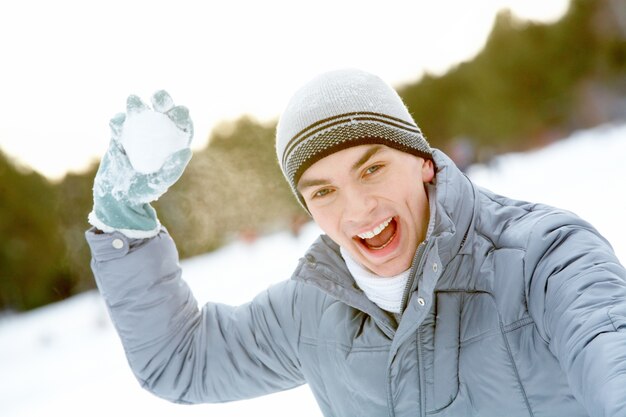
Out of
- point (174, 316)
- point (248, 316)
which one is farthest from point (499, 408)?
point (174, 316)

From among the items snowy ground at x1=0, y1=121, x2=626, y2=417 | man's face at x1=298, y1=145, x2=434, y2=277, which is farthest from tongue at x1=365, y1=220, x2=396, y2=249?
snowy ground at x1=0, y1=121, x2=626, y2=417

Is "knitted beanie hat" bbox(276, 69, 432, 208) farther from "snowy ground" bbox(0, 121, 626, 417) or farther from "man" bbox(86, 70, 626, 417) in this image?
"snowy ground" bbox(0, 121, 626, 417)

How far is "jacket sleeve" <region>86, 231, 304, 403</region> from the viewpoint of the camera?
1944 mm

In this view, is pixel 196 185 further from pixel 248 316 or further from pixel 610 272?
pixel 610 272

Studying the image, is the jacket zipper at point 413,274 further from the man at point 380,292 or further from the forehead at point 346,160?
the forehead at point 346,160

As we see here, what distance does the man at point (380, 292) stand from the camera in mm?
1334

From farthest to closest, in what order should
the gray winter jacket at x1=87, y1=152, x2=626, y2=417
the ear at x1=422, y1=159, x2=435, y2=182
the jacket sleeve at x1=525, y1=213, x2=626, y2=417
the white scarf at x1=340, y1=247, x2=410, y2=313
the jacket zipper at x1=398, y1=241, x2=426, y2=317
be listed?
the ear at x1=422, y1=159, x2=435, y2=182
the white scarf at x1=340, y1=247, x2=410, y2=313
the jacket zipper at x1=398, y1=241, x2=426, y2=317
the gray winter jacket at x1=87, y1=152, x2=626, y2=417
the jacket sleeve at x1=525, y1=213, x2=626, y2=417

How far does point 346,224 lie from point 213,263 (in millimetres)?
11684

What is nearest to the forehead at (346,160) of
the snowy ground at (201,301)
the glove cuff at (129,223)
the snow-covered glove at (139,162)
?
the snow-covered glove at (139,162)

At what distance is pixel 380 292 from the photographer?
65.5 inches

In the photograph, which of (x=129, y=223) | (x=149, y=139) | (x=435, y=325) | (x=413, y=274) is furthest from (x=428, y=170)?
(x=129, y=223)

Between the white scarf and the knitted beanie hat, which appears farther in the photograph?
the knitted beanie hat

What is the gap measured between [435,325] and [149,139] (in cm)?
110

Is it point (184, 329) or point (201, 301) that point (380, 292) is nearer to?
point (184, 329)
